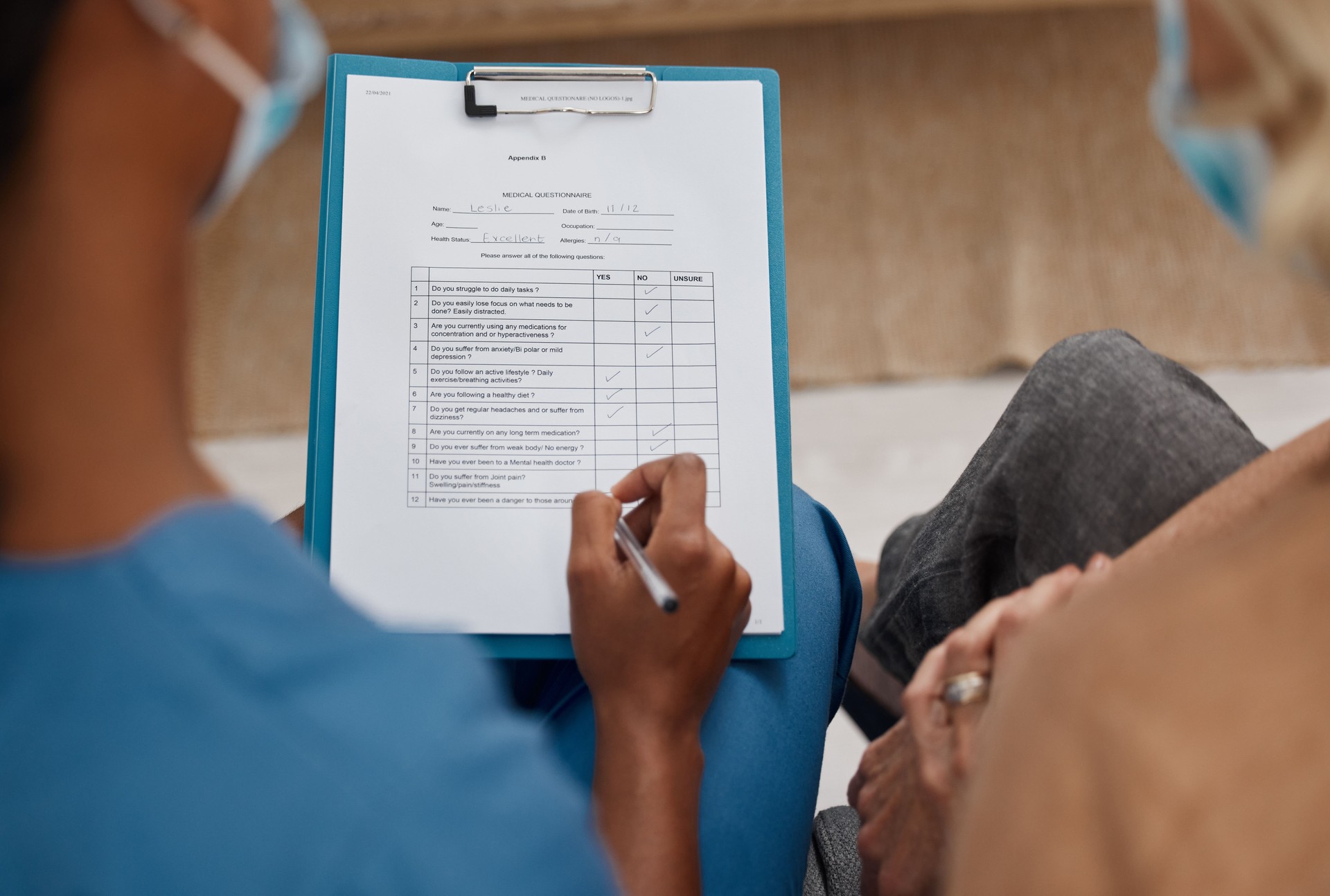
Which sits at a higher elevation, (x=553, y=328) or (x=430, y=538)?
(x=553, y=328)

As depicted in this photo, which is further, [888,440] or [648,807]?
[888,440]

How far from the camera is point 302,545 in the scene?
68 cm

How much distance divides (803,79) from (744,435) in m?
0.86

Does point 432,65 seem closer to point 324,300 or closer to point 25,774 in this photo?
point 324,300

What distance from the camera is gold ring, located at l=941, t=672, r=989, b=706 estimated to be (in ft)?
1.81

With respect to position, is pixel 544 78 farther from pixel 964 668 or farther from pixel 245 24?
pixel 964 668

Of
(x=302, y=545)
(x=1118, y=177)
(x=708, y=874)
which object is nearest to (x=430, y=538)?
(x=302, y=545)

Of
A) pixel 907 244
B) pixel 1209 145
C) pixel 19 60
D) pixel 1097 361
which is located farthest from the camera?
pixel 907 244

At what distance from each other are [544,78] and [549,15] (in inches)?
22.0

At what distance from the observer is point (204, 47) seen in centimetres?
38

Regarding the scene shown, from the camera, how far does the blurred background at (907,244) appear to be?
1.22m

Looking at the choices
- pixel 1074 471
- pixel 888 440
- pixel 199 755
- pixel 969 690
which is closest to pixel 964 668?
pixel 969 690

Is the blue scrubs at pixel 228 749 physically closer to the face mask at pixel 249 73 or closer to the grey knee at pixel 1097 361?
the face mask at pixel 249 73

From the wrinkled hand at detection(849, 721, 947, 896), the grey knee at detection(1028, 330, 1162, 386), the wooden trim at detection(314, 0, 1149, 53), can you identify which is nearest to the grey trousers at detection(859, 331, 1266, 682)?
the grey knee at detection(1028, 330, 1162, 386)
